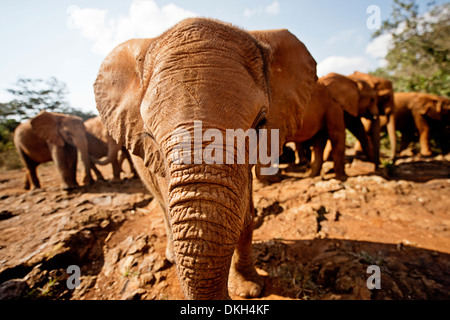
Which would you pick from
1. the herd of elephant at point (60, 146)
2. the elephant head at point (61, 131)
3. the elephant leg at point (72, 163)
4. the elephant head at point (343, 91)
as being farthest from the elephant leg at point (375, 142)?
the elephant leg at point (72, 163)

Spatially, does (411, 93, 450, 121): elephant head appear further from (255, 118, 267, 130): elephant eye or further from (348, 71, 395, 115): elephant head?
(255, 118, 267, 130): elephant eye

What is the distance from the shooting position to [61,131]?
831 centimetres

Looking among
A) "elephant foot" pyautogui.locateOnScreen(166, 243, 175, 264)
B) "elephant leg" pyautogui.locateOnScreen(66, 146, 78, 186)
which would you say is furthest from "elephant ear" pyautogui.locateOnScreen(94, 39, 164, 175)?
"elephant leg" pyautogui.locateOnScreen(66, 146, 78, 186)

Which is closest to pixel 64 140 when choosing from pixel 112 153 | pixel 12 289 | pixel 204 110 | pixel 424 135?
pixel 112 153

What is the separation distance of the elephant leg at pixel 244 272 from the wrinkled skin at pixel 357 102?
545 cm

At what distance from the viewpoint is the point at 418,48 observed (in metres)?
15.0

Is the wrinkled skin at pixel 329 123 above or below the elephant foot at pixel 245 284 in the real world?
above

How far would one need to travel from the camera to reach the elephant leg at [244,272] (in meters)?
2.76

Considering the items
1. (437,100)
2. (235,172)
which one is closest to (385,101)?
(437,100)

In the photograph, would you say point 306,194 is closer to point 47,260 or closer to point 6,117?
point 47,260

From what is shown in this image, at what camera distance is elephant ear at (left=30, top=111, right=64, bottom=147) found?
809cm

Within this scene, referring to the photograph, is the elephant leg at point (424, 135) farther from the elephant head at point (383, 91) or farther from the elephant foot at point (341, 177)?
the elephant foot at point (341, 177)

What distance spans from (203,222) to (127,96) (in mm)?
1517
